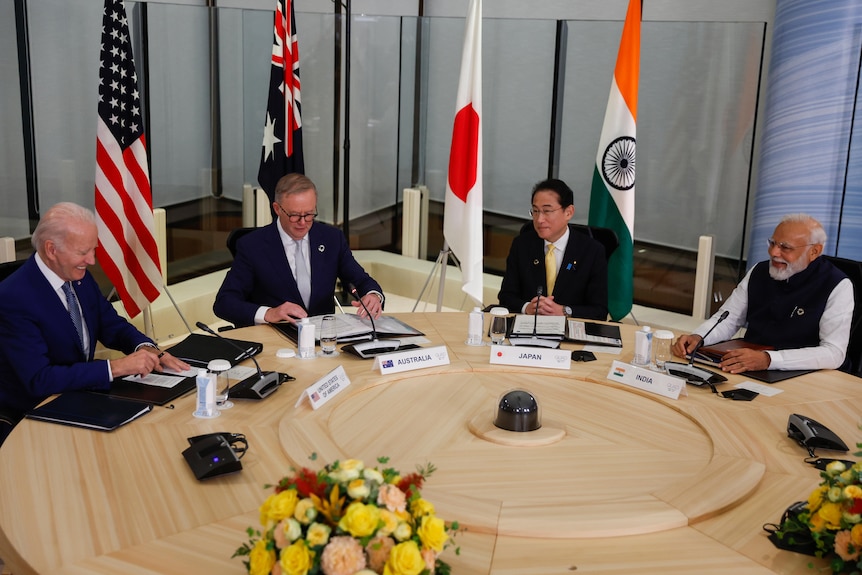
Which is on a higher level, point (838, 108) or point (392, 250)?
point (838, 108)

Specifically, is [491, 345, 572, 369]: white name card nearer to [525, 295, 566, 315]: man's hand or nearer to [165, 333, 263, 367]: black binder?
[525, 295, 566, 315]: man's hand

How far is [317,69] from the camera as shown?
7125 mm

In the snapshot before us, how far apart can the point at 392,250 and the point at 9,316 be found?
16.3ft

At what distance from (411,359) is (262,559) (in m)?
1.66

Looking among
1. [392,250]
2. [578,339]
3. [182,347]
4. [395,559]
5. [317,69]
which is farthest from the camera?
[392,250]

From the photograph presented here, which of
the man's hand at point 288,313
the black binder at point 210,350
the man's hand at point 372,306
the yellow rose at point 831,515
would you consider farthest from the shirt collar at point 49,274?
the yellow rose at point 831,515

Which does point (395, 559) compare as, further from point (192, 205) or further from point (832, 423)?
point (192, 205)

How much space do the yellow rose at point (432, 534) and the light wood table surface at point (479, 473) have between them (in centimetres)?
35

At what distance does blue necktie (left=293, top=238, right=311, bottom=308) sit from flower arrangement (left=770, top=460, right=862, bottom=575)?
2.68 meters

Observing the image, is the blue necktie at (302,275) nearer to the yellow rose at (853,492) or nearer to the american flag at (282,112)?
the american flag at (282,112)

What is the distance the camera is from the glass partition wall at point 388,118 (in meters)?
5.86

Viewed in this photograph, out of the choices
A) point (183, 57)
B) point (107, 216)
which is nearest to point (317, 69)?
point (183, 57)

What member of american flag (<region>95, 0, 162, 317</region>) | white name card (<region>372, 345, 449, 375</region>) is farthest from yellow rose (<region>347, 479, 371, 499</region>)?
american flag (<region>95, 0, 162, 317</region>)

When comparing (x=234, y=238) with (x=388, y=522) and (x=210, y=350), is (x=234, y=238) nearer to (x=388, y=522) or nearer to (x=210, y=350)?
(x=210, y=350)
